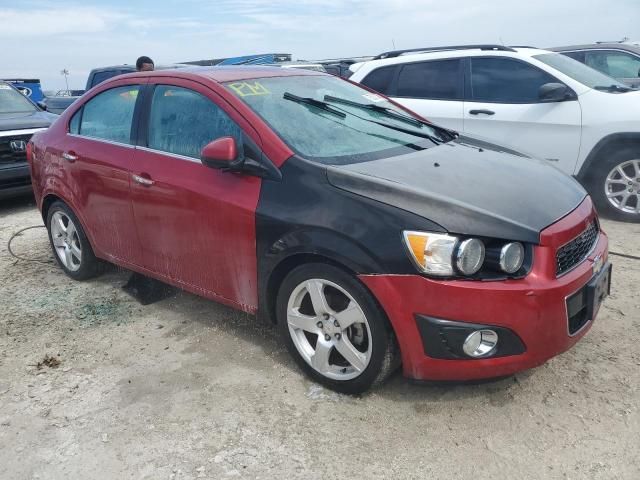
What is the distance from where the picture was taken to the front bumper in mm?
2465

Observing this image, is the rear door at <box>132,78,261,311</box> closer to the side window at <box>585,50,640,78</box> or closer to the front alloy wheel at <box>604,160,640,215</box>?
the front alloy wheel at <box>604,160,640,215</box>

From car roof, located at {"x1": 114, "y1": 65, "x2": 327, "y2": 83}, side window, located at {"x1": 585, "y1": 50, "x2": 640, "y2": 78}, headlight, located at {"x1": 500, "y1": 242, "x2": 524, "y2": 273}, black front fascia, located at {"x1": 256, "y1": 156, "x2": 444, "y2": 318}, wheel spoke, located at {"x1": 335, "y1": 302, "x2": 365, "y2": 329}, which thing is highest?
car roof, located at {"x1": 114, "y1": 65, "x2": 327, "y2": 83}

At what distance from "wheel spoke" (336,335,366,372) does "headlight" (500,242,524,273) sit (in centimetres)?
79

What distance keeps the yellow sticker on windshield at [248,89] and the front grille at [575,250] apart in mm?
1853

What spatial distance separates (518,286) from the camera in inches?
97.4

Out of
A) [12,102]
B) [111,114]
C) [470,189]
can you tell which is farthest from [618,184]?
[12,102]

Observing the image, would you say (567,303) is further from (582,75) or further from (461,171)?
(582,75)

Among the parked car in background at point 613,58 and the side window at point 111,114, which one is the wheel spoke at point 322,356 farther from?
the parked car in background at point 613,58

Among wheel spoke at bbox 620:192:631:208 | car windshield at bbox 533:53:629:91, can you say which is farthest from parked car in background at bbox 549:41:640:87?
wheel spoke at bbox 620:192:631:208

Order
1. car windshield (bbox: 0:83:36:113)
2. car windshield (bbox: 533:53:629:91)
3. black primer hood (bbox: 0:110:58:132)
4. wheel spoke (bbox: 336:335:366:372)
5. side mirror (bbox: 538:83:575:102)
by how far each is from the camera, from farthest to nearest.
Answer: car windshield (bbox: 0:83:36:113)
black primer hood (bbox: 0:110:58:132)
car windshield (bbox: 533:53:629:91)
side mirror (bbox: 538:83:575:102)
wheel spoke (bbox: 336:335:366:372)

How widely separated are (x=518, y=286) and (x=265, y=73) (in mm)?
2134

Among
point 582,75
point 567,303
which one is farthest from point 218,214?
point 582,75

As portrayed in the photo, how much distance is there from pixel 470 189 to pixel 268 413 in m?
1.45

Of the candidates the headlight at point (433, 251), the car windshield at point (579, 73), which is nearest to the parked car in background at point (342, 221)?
the headlight at point (433, 251)
